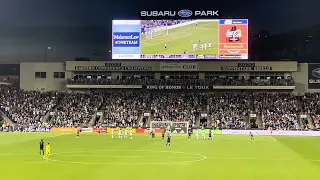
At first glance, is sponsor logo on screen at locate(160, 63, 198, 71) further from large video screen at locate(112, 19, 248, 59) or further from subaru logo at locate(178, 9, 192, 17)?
subaru logo at locate(178, 9, 192, 17)

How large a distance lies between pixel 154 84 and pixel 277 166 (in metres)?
60.2

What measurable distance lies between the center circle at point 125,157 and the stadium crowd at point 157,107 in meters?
40.7

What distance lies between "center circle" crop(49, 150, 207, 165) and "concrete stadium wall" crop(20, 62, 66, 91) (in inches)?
2262

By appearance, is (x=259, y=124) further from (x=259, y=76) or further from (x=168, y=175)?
(x=168, y=175)

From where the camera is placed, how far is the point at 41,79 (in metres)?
96.9

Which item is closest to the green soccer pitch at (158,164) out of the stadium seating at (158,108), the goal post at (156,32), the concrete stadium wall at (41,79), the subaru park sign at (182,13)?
the stadium seating at (158,108)

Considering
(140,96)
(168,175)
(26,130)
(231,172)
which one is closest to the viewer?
(168,175)

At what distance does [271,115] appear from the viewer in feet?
269

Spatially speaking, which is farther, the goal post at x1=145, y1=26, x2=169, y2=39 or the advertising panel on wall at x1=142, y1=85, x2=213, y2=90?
the advertising panel on wall at x1=142, y1=85, x2=213, y2=90

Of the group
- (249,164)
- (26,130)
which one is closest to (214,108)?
(26,130)

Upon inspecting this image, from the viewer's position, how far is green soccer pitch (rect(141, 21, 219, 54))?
81.6 meters

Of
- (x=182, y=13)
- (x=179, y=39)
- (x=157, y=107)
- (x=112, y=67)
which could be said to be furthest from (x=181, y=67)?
(x=112, y=67)

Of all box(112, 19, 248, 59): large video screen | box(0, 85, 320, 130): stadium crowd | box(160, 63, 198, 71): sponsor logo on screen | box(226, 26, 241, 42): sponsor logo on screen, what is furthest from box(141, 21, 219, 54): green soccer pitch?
box(0, 85, 320, 130): stadium crowd

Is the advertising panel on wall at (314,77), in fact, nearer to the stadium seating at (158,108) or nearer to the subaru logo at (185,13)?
the stadium seating at (158,108)
